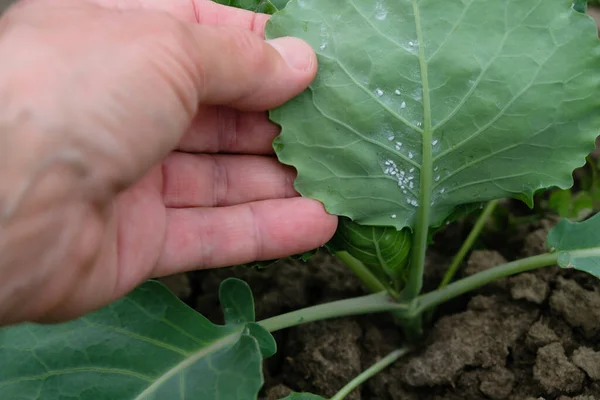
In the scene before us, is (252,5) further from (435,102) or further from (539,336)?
(539,336)

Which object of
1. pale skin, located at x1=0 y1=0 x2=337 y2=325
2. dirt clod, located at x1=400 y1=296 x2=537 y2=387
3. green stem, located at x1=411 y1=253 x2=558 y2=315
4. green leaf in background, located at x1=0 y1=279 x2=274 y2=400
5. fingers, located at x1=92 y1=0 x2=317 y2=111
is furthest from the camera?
dirt clod, located at x1=400 y1=296 x2=537 y2=387

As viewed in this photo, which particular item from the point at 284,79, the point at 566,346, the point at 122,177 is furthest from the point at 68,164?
the point at 566,346

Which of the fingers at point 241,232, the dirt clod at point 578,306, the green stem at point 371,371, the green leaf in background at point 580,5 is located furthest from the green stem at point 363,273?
the green leaf in background at point 580,5

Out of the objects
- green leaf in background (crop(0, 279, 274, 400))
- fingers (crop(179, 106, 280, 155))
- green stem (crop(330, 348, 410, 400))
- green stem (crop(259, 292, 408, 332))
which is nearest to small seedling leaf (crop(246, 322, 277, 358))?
green leaf in background (crop(0, 279, 274, 400))

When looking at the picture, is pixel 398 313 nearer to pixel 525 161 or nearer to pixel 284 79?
pixel 525 161

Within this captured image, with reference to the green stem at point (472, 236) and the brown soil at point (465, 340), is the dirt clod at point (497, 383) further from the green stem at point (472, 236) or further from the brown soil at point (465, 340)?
the green stem at point (472, 236)

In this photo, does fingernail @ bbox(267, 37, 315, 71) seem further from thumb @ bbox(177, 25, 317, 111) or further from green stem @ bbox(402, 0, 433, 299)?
green stem @ bbox(402, 0, 433, 299)

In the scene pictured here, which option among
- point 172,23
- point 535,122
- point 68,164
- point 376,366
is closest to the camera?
point 68,164
